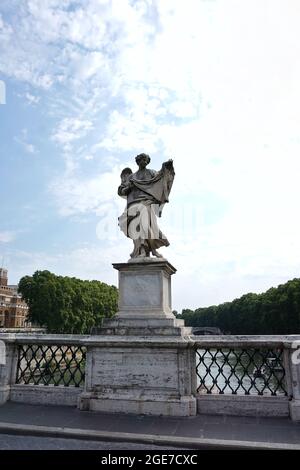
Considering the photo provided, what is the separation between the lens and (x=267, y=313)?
2152 inches

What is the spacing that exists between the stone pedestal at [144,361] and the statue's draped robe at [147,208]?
1.97 feet

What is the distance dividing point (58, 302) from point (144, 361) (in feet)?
133

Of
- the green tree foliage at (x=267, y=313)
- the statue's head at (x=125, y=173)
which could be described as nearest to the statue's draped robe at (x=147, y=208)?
the statue's head at (x=125, y=173)

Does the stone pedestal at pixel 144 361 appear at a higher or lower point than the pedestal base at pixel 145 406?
higher

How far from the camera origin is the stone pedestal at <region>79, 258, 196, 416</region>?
655cm

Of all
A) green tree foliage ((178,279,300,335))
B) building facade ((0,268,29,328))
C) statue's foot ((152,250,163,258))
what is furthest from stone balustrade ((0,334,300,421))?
building facade ((0,268,29,328))

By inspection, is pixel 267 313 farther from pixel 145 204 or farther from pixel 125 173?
pixel 145 204

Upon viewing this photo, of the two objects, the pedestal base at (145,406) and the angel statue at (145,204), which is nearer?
the pedestal base at (145,406)

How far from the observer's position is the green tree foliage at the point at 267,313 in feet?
154

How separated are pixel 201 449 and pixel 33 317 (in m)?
42.2

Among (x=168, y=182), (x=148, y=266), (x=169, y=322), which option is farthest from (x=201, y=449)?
(x=168, y=182)

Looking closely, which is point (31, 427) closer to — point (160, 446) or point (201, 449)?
point (160, 446)

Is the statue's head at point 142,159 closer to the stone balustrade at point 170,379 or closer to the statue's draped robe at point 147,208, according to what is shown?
the statue's draped robe at point 147,208

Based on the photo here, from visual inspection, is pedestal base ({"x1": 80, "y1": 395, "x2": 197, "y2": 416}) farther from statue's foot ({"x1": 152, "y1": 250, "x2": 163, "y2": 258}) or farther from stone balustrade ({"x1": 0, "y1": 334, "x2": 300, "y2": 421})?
statue's foot ({"x1": 152, "y1": 250, "x2": 163, "y2": 258})
